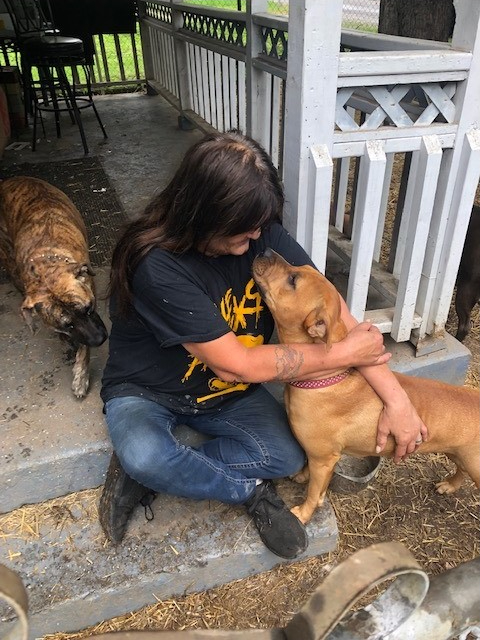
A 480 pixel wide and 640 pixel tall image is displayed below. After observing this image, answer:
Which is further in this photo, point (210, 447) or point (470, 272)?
point (470, 272)

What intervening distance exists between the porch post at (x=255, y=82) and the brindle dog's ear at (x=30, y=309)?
2.14 m

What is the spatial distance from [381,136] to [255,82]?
1518mm

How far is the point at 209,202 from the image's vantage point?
1.76 m

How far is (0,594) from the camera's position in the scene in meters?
0.70

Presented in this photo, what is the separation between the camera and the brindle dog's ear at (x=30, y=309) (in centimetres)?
267

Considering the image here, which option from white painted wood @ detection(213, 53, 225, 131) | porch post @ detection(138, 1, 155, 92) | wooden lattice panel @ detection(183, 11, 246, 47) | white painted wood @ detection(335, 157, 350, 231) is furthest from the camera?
porch post @ detection(138, 1, 155, 92)

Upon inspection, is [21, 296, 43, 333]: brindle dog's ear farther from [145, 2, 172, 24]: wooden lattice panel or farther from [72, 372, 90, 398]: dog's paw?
[145, 2, 172, 24]: wooden lattice panel

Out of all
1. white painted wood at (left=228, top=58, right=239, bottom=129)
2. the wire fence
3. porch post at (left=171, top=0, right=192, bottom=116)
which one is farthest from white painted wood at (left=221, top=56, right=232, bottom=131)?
the wire fence

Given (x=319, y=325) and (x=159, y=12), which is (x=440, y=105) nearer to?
(x=319, y=325)

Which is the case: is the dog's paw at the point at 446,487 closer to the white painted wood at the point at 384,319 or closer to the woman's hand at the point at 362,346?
the white painted wood at the point at 384,319

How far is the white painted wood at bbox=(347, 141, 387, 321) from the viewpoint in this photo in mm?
2490

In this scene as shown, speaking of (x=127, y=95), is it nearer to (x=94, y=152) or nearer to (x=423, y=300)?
(x=94, y=152)

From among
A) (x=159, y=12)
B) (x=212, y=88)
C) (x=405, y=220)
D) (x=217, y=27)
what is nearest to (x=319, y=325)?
(x=405, y=220)

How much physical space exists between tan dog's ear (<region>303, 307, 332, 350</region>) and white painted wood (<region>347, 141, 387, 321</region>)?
0.91 m
